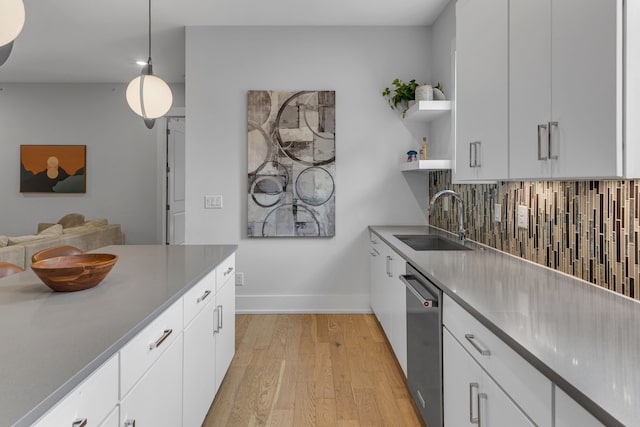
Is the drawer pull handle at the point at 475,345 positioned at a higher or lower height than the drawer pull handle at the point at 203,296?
lower

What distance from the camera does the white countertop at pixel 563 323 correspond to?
802 mm

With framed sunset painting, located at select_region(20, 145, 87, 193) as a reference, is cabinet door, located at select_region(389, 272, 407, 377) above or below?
below

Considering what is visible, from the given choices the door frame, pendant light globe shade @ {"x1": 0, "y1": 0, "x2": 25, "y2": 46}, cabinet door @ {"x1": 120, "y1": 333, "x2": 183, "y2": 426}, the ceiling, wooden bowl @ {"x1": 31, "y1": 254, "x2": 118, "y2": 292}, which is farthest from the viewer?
the door frame

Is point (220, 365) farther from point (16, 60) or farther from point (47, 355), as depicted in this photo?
point (16, 60)

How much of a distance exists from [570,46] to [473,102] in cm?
84

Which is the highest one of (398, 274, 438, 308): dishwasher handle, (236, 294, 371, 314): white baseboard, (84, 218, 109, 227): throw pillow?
(84, 218, 109, 227): throw pillow

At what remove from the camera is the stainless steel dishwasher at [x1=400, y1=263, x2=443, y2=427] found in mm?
1802

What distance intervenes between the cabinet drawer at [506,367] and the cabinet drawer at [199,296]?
109 centimetres

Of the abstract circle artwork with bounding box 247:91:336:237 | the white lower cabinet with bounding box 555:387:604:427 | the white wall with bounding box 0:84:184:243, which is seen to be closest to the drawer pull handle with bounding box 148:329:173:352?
the white lower cabinet with bounding box 555:387:604:427

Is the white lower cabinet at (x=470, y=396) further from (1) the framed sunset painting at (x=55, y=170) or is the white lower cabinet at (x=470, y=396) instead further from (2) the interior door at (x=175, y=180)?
(1) the framed sunset painting at (x=55, y=170)

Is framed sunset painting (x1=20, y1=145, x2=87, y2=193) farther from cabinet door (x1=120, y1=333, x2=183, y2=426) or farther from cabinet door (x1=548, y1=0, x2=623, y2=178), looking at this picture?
cabinet door (x1=548, y1=0, x2=623, y2=178)

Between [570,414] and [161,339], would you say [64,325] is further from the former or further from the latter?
[570,414]

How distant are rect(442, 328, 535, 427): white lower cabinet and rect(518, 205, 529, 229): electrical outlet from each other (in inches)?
34.2

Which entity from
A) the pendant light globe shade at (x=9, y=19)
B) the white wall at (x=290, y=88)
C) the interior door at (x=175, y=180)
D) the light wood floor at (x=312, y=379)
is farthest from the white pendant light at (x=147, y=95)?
the interior door at (x=175, y=180)
